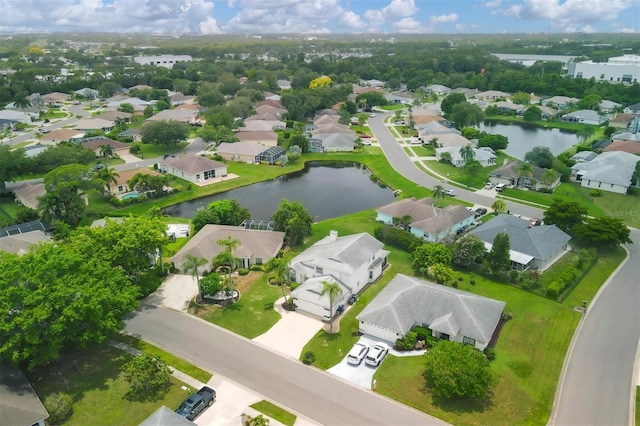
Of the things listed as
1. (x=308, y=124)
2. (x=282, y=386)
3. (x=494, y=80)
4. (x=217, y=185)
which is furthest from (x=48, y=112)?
(x=494, y=80)

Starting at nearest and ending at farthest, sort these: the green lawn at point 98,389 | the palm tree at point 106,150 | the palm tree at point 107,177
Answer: the green lawn at point 98,389, the palm tree at point 107,177, the palm tree at point 106,150

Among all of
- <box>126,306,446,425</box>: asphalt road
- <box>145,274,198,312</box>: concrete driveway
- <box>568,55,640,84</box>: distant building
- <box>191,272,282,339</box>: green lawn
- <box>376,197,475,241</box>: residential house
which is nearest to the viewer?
<box>126,306,446,425</box>: asphalt road

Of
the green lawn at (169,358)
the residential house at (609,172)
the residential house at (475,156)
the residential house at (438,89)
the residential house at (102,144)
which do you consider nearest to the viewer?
the green lawn at (169,358)

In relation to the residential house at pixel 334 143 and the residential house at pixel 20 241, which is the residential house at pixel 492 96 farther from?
the residential house at pixel 20 241

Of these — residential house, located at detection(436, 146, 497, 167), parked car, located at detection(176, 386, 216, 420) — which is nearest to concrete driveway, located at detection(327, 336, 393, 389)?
parked car, located at detection(176, 386, 216, 420)

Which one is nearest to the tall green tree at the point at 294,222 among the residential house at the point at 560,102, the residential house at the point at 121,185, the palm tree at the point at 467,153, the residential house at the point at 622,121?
the residential house at the point at 121,185

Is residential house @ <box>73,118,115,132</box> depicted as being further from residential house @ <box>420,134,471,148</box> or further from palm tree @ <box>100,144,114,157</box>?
residential house @ <box>420,134,471,148</box>
